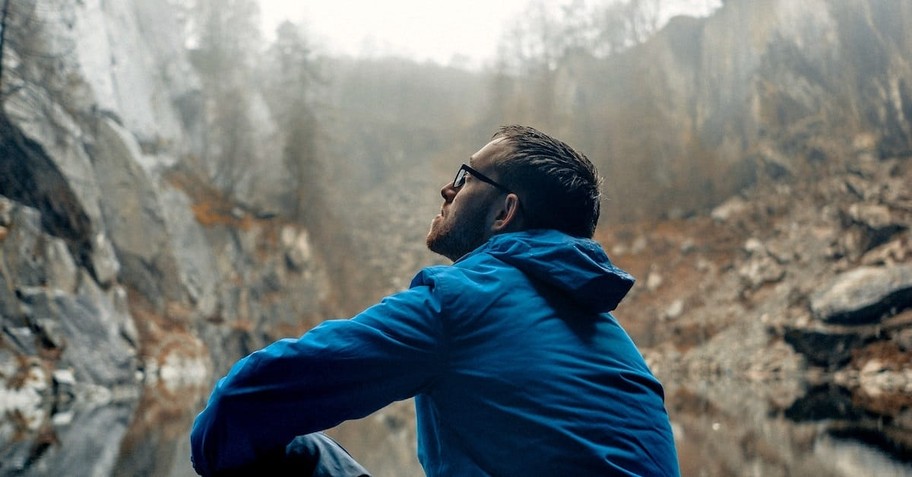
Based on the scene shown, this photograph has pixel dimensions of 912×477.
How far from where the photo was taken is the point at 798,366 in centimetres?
1820

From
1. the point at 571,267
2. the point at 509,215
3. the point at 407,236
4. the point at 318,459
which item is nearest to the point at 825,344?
the point at 509,215

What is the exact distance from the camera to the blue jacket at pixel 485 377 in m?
1.11

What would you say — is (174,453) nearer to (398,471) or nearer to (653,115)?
(398,471)

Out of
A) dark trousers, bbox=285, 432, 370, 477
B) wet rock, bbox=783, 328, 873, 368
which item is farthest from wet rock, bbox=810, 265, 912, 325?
dark trousers, bbox=285, 432, 370, 477

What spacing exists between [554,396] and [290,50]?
3265 cm

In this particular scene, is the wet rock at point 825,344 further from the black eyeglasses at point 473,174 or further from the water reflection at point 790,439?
the black eyeglasses at point 473,174

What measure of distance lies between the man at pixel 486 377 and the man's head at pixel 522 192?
11 cm

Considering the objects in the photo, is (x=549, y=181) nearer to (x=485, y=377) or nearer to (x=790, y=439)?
(x=485, y=377)

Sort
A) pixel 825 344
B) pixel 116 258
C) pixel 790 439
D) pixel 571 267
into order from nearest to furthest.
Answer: pixel 571 267
pixel 790 439
pixel 825 344
pixel 116 258

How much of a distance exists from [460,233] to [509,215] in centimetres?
15

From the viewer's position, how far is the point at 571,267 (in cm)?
126

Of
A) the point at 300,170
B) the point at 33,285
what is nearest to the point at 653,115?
the point at 300,170

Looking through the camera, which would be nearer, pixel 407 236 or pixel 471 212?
pixel 471 212

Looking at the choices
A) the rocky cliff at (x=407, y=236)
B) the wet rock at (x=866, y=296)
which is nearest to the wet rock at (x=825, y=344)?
the rocky cliff at (x=407, y=236)
